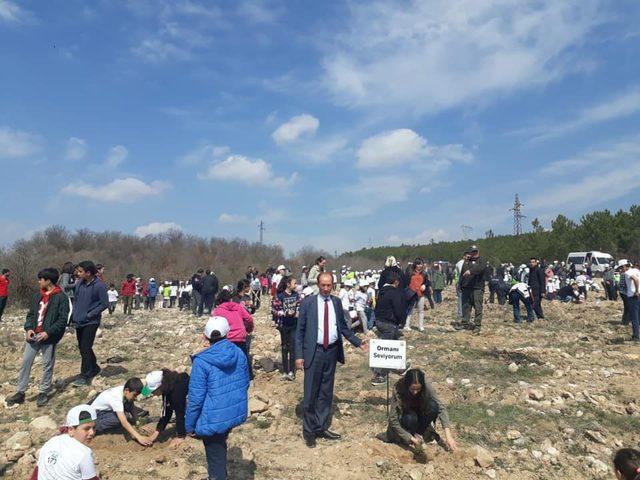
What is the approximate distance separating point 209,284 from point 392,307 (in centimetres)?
1025

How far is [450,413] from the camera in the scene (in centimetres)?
584

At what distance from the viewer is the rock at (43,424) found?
17.9 ft

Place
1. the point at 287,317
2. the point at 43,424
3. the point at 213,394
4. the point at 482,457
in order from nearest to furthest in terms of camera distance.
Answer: the point at 213,394, the point at 482,457, the point at 43,424, the point at 287,317

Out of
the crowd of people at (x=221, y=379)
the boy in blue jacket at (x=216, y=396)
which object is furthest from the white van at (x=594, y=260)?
the boy in blue jacket at (x=216, y=396)

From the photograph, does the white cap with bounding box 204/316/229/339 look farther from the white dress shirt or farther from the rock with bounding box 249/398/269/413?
the rock with bounding box 249/398/269/413

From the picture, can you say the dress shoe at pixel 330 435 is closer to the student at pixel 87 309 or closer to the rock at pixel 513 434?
the rock at pixel 513 434

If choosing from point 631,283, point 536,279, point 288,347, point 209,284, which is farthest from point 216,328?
point 209,284

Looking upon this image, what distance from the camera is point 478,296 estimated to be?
1037cm

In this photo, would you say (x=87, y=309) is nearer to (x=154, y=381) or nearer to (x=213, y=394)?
(x=154, y=381)

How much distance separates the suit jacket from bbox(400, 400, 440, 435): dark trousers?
2.96 ft

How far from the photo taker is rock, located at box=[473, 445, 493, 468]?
4484mm

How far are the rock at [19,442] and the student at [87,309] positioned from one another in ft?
6.61

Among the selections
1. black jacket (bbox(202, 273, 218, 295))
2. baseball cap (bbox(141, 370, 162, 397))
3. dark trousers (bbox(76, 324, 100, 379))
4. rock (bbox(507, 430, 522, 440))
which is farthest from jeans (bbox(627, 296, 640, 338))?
black jacket (bbox(202, 273, 218, 295))

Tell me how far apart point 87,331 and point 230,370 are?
4212 millimetres
